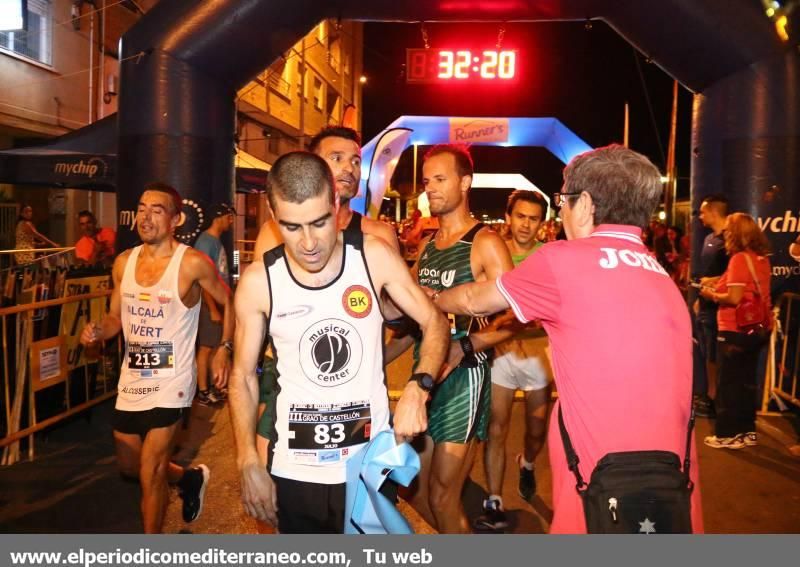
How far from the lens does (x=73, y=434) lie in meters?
7.09

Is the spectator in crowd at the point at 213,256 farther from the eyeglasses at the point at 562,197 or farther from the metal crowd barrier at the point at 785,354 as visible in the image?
the metal crowd barrier at the point at 785,354

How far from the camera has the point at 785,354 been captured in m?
7.57

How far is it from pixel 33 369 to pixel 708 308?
676 cm

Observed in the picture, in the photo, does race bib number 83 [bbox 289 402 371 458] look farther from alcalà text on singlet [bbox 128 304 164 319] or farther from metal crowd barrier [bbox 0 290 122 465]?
metal crowd barrier [bbox 0 290 122 465]

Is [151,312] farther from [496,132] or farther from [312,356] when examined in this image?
[496,132]

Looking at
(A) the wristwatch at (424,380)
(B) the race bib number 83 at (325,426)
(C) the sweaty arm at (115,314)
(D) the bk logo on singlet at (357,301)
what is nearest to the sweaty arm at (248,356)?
(B) the race bib number 83 at (325,426)

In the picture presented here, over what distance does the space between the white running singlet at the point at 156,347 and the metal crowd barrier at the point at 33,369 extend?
2380mm

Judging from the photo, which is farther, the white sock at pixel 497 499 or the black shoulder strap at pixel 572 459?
the white sock at pixel 497 499

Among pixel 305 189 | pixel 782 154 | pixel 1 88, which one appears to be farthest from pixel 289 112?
pixel 305 189

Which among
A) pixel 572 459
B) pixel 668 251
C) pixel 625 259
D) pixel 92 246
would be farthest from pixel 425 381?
pixel 668 251

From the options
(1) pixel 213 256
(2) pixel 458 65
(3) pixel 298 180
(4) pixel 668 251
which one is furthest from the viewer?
(4) pixel 668 251

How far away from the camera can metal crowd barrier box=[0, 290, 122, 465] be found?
6223 millimetres

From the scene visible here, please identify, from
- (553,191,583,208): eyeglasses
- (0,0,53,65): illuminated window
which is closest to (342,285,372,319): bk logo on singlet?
(553,191,583,208): eyeglasses

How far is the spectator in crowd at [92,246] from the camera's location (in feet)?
37.7
